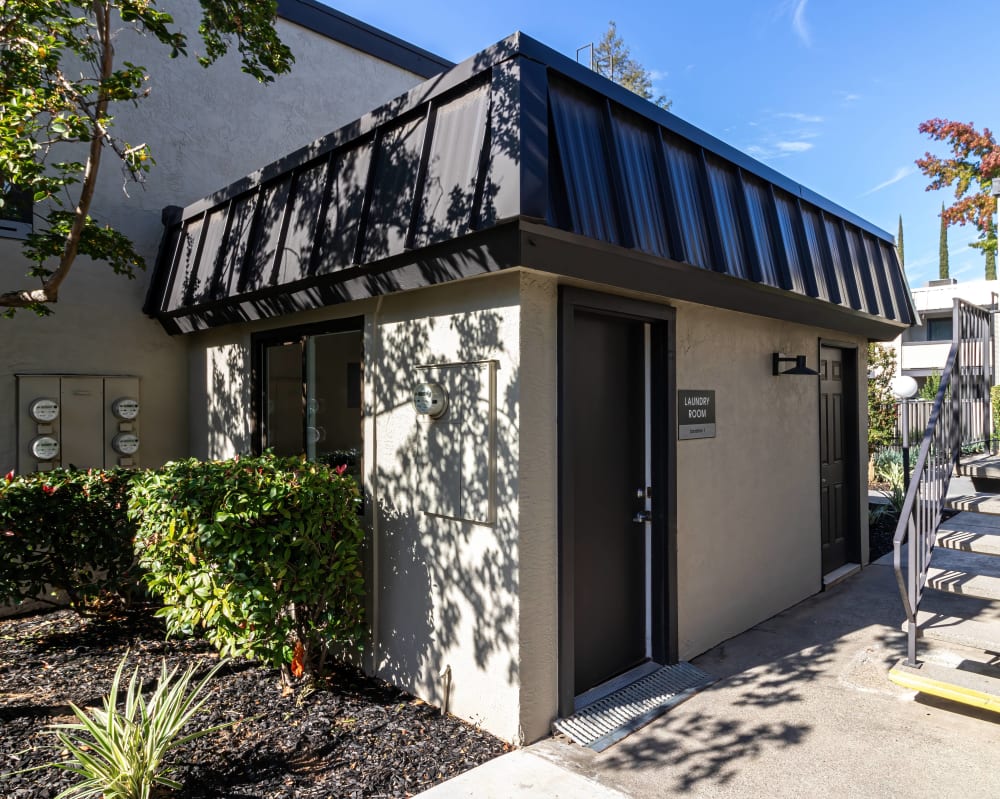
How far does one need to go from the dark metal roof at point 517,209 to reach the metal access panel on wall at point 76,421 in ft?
→ 4.49

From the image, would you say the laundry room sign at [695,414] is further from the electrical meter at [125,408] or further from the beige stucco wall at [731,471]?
the electrical meter at [125,408]

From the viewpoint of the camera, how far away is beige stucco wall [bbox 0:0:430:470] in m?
6.12

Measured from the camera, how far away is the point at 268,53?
534cm

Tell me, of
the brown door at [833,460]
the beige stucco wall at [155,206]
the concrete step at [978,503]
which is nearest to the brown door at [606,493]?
the concrete step at [978,503]

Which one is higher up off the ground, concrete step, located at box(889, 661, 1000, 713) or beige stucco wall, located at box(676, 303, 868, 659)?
beige stucco wall, located at box(676, 303, 868, 659)

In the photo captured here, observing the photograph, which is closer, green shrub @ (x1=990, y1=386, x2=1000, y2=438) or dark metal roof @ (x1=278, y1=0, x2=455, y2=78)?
green shrub @ (x1=990, y1=386, x2=1000, y2=438)

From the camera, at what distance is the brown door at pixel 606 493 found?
4.00m

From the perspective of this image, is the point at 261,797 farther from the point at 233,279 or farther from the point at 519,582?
the point at 233,279

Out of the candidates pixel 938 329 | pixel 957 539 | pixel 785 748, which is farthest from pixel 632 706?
pixel 938 329

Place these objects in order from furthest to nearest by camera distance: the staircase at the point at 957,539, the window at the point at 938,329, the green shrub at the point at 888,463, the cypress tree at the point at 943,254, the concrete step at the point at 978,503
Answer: the cypress tree at the point at 943,254 < the window at the point at 938,329 < the green shrub at the point at 888,463 < the concrete step at the point at 978,503 < the staircase at the point at 957,539

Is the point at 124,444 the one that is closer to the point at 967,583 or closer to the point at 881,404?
the point at 967,583

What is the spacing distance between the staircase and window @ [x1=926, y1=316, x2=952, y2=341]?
24375 millimetres

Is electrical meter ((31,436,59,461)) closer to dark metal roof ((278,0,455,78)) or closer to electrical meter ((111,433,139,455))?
electrical meter ((111,433,139,455))

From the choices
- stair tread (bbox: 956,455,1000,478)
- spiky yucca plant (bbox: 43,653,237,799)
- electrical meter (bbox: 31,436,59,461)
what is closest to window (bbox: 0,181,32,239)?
electrical meter (bbox: 31,436,59,461)
